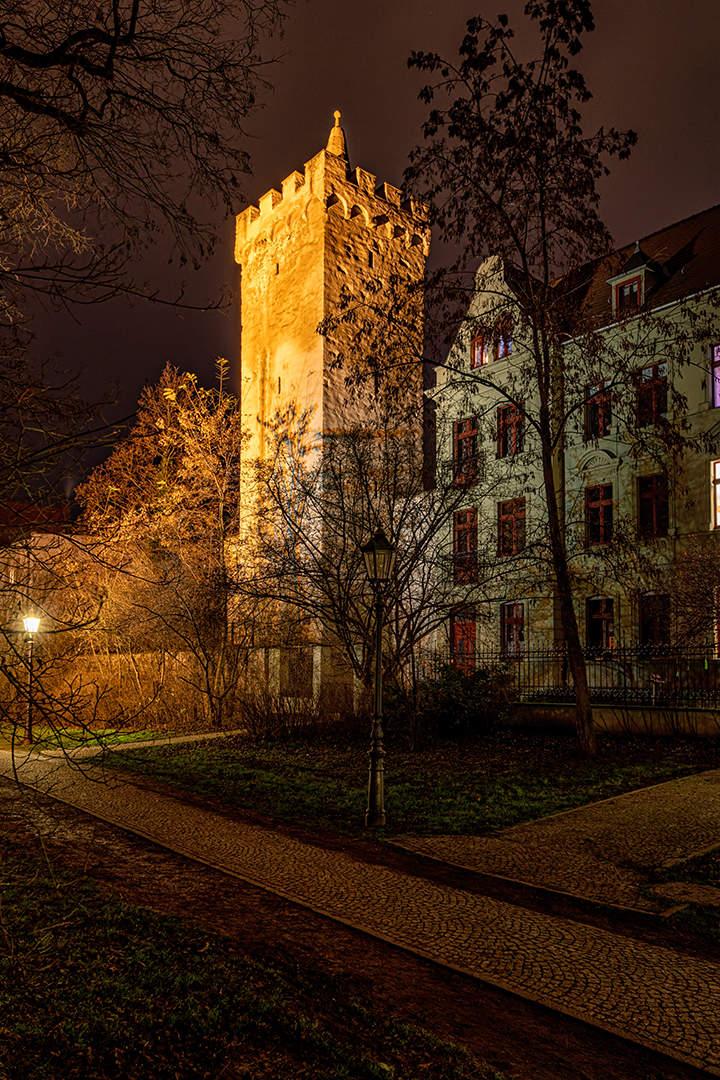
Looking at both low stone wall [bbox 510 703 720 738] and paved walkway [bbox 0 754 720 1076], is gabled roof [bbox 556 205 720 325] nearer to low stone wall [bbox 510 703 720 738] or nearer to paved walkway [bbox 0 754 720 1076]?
low stone wall [bbox 510 703 720 738]

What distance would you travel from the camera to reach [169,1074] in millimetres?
3396

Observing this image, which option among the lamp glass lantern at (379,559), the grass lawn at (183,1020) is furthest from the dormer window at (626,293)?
the grass lawn at (183,1020)

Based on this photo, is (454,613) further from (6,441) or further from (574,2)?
(6,441)

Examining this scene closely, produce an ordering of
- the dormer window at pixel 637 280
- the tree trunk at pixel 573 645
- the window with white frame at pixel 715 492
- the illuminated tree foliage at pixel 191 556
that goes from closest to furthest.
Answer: the tree trunk at pixel 573 645, the illuminated tree foliage at pixel 191 556, the window with white frame at pixel 715 492, the dormer window at pixel 637 280

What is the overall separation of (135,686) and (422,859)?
1559 cm

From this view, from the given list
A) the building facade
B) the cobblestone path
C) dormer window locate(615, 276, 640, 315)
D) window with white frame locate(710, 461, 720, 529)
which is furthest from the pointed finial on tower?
the cobblestone path

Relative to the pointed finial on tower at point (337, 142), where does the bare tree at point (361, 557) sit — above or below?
below

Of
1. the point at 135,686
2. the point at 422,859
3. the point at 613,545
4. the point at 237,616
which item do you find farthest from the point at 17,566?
the point at 135,686

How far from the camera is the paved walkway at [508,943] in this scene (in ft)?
13.4

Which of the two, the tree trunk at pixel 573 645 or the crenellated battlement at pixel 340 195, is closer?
the tree trunk at pixel 573 645

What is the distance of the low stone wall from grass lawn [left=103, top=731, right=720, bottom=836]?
0.21 m

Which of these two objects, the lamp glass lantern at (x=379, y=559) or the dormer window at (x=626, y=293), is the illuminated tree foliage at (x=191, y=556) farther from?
the dormer window at (x=626, y=293)

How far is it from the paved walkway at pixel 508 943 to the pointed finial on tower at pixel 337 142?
2313 centimetres

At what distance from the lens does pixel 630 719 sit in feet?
47.5
